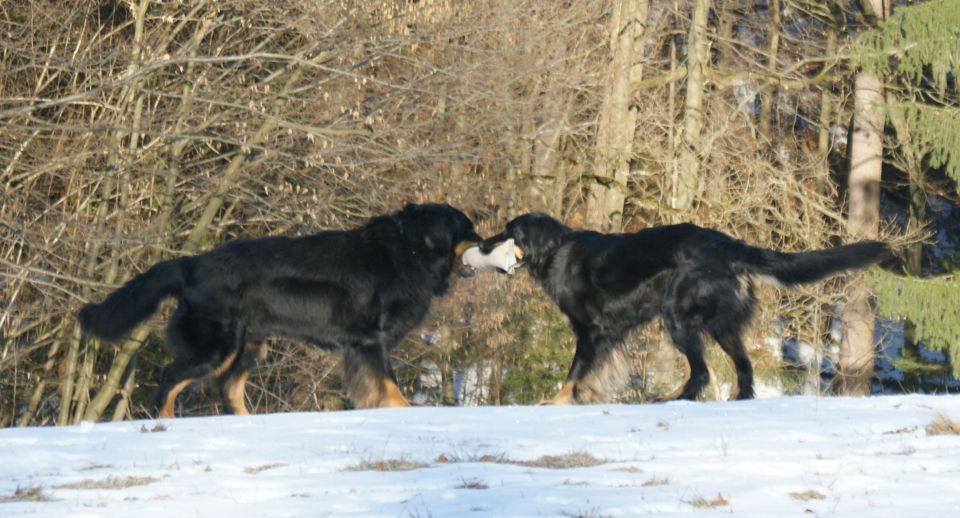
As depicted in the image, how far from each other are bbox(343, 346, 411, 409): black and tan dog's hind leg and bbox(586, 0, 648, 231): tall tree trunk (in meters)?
10.5

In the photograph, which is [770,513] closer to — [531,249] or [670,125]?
[531,249]

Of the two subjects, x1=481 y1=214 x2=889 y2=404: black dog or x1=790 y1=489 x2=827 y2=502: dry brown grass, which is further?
x1=481 y1=214 x2=889 y2=404: black dog

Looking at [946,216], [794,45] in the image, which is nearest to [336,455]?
[794,45]

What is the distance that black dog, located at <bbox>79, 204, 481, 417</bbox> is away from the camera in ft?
30.4

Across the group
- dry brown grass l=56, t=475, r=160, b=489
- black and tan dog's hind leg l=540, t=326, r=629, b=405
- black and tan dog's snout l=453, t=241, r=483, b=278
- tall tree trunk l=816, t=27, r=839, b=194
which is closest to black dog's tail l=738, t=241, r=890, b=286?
black and tan dog's hind leg l=540, t=326, r=629, b=405

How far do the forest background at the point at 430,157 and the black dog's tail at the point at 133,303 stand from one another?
9.82 feet

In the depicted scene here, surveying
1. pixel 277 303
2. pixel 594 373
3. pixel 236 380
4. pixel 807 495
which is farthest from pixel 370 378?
pixel 807 495

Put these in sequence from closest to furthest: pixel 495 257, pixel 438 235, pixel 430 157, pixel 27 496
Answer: pixel 27 496 → pixel 438 235 → pixel 495 257 → pixel 430 157

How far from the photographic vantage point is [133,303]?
30.5ft

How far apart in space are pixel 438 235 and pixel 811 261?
2.79 m

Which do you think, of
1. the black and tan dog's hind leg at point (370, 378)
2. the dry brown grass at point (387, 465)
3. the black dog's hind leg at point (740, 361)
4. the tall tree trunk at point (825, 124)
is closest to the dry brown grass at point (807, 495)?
the dry brown grass at point (387, 465)

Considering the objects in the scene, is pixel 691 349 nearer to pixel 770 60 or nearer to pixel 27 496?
pixel 27 496

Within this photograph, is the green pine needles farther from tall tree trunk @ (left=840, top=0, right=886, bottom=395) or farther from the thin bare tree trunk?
the thin bare tree trunk

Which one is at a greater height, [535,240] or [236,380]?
[535,240]
